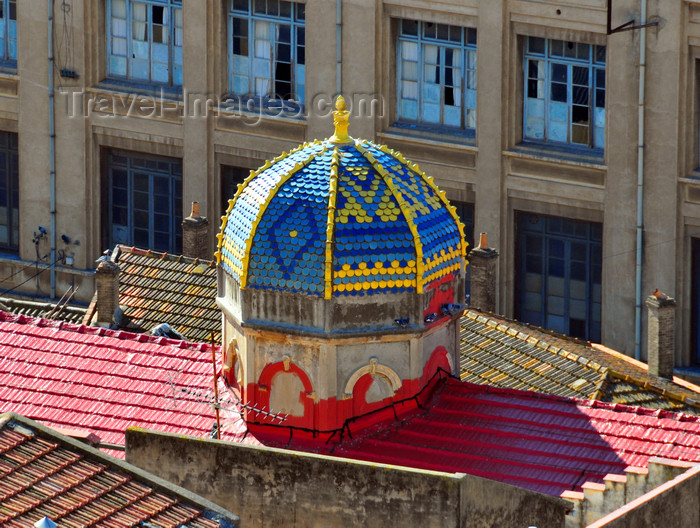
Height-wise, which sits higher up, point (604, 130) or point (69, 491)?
point (604, 130)

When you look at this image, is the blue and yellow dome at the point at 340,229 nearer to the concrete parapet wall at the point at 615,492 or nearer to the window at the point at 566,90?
the concrete parapet wall at the point at 615,492

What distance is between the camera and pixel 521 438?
4428 centimetres

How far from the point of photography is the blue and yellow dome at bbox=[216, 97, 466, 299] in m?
43.8

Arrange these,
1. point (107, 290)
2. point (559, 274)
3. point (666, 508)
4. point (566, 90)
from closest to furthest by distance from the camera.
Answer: point (666, 508), point (107, 290), point (566, 90), point (559, 274)

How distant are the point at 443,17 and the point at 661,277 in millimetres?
9042

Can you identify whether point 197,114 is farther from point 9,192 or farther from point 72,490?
point 72,490

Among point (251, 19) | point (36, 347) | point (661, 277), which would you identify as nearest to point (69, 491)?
point (36, 347)

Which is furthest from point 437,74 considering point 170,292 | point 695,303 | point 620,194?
point 170,292

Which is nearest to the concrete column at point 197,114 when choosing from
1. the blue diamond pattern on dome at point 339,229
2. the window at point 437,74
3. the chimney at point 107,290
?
the window at point 437,74

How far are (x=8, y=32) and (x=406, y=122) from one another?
13673 millimetres

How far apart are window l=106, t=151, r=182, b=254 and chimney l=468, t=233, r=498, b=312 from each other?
15133mm

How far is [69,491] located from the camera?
36.8 metres

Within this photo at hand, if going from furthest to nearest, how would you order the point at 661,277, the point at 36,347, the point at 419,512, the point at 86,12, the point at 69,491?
1. the point at 86,12
2. the point at 661,277
3. the point at 36,347
4. the point at 419,512
5. the point at 69,491

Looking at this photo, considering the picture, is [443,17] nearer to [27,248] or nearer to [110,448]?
[27,248]
